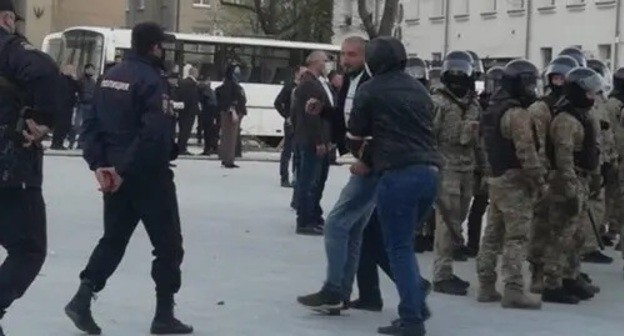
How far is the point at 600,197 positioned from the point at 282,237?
3689 millimetres

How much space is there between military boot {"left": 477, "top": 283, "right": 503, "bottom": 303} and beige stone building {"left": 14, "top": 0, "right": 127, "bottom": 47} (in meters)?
59.0

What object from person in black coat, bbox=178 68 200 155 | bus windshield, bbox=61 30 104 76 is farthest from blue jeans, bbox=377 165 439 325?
bus windshield, bbox=61 30 104 76

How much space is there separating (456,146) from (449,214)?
83 cm

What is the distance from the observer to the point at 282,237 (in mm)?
15695

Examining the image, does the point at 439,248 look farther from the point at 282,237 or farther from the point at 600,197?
the point at 282,237

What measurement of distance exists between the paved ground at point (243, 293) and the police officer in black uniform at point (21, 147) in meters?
1.00

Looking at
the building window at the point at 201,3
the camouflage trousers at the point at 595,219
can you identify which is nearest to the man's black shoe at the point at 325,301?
the camouflage trousers at the point at 595,219

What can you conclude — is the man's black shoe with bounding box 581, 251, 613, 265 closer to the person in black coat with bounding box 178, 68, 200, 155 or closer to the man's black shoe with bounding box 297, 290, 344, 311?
the man's black shoe with bounding box 297, 290, 344, 311

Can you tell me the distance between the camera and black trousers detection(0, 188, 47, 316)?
852 cm

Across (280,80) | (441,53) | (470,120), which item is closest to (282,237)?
(470,120)

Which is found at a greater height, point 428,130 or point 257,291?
point 428,130

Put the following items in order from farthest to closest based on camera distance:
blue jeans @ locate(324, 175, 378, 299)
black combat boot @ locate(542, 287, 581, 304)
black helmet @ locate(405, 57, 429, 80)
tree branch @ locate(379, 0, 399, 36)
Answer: tree branch @ locate(379, 0, 399, 36) → black helmet @ locate(405, 57, 429, 80) → black combat boot @ locate(542, 287, 581, 304) → blue jeans @ locate(324, 175, 378, 299)

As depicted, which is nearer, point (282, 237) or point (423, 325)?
point (423, 325)

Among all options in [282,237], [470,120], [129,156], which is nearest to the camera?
[129,156]
